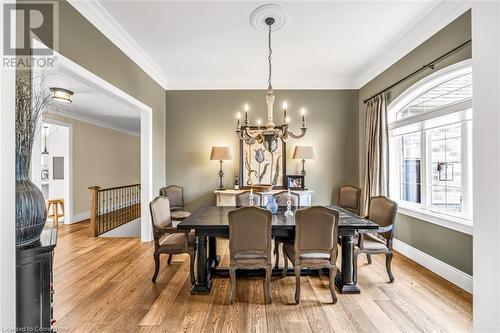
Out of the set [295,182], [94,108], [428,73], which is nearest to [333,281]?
[295,182]

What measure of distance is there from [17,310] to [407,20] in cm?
447

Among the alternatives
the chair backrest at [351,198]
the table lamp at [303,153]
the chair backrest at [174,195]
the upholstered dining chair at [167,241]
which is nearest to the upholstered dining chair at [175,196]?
the chair backrest at [174,195]

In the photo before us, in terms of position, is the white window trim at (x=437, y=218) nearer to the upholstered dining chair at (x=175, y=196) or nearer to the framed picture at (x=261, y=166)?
the framed picture at (x=261, y=166)

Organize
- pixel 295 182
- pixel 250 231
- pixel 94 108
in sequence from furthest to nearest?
pixel 94 108 → pixel 295 182 → pixel 250 231

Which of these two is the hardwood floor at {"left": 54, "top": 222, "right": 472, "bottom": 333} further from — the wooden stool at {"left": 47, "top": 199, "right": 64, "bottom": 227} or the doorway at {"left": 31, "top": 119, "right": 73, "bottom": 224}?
the doorway at {"left": 31, "top": 119, "right": 73, "bottom": 224}

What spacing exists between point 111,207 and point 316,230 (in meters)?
7.24

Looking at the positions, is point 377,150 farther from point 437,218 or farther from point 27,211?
point 27,211

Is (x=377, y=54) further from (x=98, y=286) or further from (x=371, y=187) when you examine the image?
(x=98, y=286)

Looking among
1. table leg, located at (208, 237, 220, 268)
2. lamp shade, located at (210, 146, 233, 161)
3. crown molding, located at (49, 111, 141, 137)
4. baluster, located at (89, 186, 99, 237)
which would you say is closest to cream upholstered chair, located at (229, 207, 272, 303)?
table leg, located at (208, 237, 220, 268)

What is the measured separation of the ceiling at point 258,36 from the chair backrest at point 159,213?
2201 mm

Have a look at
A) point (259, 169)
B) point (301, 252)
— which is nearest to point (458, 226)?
point (301, 252)

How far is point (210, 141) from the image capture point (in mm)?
5062

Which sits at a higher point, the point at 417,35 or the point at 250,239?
the point at 417,35

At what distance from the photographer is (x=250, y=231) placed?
2.37 m
